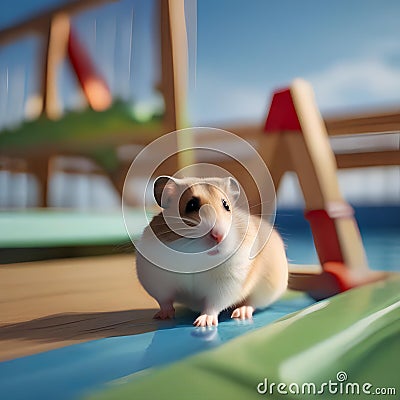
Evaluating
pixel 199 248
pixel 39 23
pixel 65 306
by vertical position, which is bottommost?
pixel 65 306

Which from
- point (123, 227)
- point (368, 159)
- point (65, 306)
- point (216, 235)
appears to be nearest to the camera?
point (216, 235)

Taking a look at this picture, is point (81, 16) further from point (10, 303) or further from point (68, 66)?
point (10, 303)

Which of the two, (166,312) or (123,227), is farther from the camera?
(123,227)

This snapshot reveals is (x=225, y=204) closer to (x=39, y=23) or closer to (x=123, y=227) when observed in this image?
(x=123, y=227)

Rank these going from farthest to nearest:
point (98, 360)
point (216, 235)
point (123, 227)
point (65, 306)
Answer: point (123, 227) → point (65, 306) → point (216, 235) → point (98, 360)

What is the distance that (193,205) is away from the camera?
72 cm

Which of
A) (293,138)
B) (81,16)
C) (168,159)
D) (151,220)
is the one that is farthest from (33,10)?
(151,220)

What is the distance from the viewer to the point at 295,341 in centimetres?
65

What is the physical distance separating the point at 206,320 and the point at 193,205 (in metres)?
0.18

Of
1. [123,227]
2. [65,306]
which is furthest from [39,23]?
[65,306]

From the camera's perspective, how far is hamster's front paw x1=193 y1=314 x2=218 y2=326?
77cm

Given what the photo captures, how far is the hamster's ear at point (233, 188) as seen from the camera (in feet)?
2.60

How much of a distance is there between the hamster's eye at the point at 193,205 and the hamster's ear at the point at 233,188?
0.28ft

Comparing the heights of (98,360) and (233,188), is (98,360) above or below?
below
